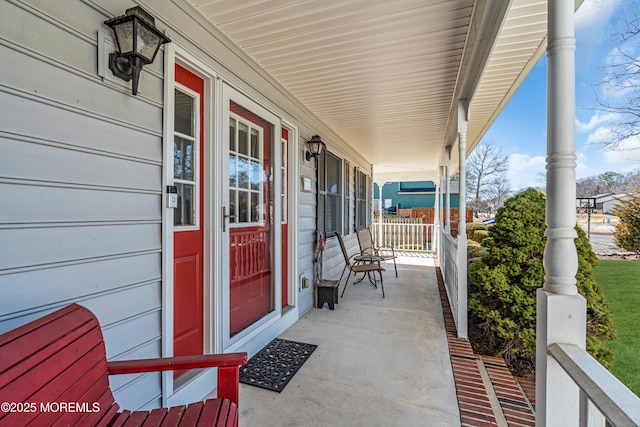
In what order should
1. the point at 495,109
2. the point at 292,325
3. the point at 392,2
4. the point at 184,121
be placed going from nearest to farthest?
the point at 392,2, the point at 184,121, the point at 292,325, the point at 495,109

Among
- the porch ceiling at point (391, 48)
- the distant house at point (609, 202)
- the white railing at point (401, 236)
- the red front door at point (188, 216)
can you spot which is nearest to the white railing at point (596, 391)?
the porch ceiling at point (391, 48)

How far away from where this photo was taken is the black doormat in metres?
2.24

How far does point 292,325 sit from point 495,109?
11.7ft

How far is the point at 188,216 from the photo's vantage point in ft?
6.86

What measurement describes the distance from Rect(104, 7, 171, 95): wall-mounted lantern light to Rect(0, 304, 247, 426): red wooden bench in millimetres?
1098

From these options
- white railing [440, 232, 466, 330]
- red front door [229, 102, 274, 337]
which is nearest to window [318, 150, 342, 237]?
red front door [229, 102, 274, 337]

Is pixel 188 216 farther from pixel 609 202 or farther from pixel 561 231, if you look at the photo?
pixel 609 202

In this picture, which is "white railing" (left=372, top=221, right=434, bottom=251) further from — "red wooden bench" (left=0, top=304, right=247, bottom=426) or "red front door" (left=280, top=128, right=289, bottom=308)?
"red wooden bench" (left=0, top=304, right=247, bottom=426)

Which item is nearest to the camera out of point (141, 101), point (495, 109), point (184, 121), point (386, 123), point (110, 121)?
point (110, 121)

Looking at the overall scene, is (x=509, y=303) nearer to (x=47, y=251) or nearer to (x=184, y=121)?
(x=184, y=121)

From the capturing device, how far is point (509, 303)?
2766 millimetres

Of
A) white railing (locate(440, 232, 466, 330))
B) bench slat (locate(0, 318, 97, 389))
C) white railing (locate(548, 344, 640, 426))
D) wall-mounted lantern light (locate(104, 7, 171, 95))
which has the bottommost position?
white railing (locate(440, 232, 466, 330))

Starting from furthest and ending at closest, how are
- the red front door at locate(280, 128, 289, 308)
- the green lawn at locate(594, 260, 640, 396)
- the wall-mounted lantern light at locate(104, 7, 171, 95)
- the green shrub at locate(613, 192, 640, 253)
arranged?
the green shrub at locate(613, 192, 640, 253), the red front door at locate(280, 128, 289, 308), the green lawn at locate(594, 260, 640, 396), the wall-mounted lantern light at locate(104, 7, 171, 95)

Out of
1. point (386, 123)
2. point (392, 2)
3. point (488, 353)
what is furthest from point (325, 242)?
point (392, 2)
